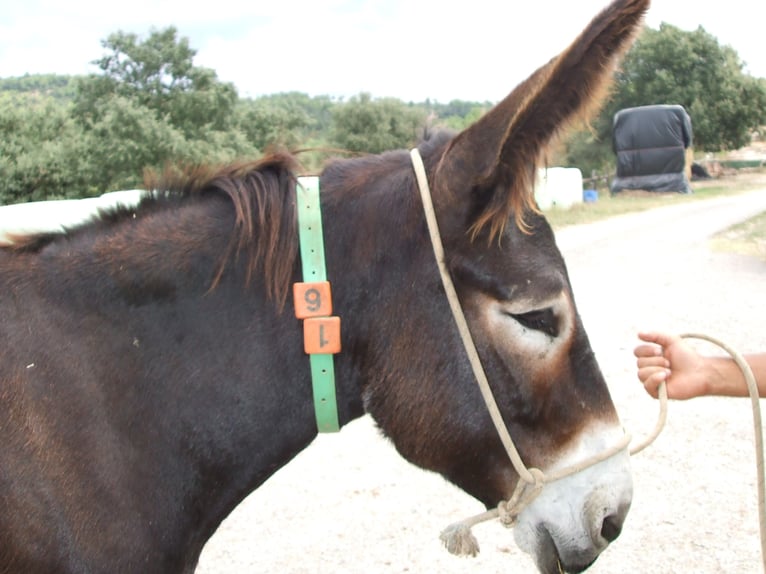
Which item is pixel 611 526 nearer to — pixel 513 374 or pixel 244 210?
pixel 513 374

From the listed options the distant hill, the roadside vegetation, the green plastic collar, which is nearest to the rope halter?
the green plastic collar

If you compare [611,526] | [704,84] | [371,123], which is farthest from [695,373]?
[371,123]

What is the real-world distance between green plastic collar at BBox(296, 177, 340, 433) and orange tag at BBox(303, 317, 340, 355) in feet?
0.08

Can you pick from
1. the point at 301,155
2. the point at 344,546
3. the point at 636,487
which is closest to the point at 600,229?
the point at 636,487

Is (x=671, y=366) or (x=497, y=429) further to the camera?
(x=671, y=366)

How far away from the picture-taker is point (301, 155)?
6.78 ft

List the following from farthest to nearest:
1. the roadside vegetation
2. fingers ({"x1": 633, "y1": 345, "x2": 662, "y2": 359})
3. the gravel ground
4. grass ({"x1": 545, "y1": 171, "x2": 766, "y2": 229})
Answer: the roadside vegetation < grass ({"x1": 545, "y1": 171, "x2": 766, "y2": 229}) < the gravel ground < fingers ({"x1": 633, "y1": 345, "x2": 662, "y2": 359})

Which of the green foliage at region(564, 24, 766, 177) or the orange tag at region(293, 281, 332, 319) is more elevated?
the green foliage at region(564, 24, 766, 177)

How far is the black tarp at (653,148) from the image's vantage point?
29156mm

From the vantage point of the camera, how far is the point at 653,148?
2959 centimetres

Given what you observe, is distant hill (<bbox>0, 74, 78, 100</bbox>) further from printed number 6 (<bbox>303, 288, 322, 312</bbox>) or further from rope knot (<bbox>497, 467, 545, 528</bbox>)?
rope knot (<bbox>497, 467, 545, 528</bbox>)

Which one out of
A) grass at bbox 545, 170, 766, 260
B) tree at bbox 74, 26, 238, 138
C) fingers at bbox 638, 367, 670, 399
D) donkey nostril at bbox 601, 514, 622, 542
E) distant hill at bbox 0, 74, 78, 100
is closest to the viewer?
donkey nostril at bbox 601, 514, 622, 542

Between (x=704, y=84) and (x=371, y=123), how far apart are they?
20774 millimetres

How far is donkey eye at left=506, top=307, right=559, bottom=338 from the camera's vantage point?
5.73 ft
